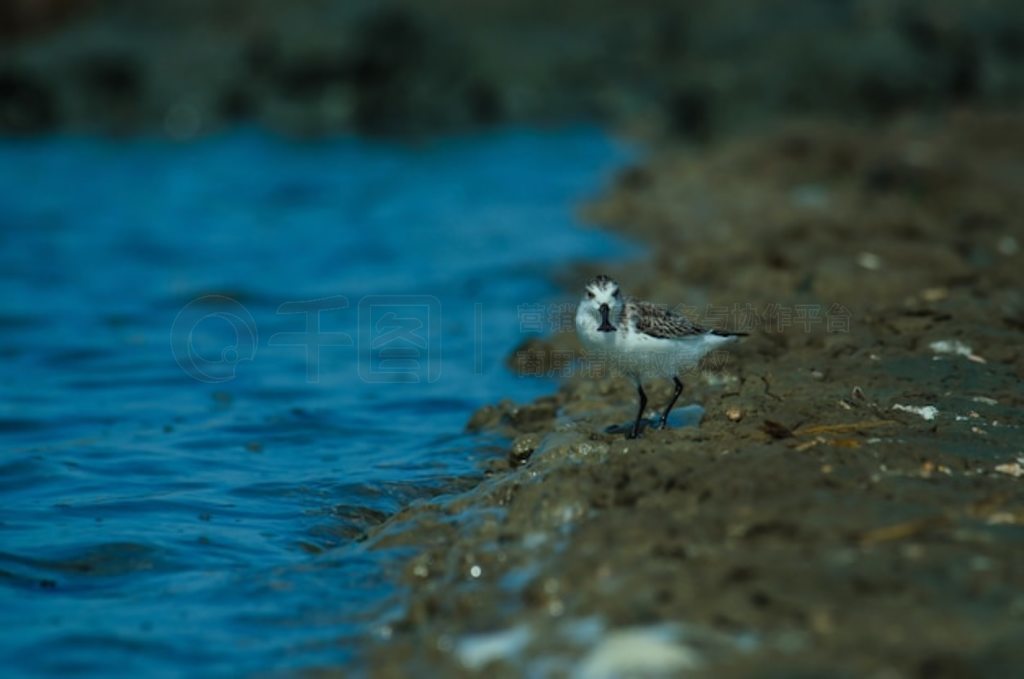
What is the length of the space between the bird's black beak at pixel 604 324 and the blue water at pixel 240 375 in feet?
4.47

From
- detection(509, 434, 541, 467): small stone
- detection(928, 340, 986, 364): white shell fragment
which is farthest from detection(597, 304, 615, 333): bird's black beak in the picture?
detection(928, 340, 986, 364): white shell fragment

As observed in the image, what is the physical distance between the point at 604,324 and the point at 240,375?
4.65 meters

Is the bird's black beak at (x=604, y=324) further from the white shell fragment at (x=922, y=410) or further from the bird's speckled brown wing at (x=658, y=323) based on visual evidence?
the white shell fragment at (x=922, y=410)

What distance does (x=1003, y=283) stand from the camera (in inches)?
416

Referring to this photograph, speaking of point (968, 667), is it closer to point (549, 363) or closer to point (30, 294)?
point (549, 363)

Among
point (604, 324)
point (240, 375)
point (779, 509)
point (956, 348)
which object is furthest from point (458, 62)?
point (779, 509)

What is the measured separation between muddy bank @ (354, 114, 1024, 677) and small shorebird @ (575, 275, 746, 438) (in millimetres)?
428

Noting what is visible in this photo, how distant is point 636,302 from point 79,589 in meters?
3.38

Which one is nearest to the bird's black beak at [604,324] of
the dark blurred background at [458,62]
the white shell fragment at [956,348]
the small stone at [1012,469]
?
the small stone at [1012,469]

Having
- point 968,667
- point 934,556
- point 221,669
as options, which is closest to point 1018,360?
point 934,556

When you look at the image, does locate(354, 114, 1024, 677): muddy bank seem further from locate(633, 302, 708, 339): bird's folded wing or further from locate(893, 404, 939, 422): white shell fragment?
locate(633, 302, 708, 339): bird's folded wing

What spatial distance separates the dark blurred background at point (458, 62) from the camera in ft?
80.2

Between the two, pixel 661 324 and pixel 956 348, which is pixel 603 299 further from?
pixel 956 348

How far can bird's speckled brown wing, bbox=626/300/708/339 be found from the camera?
23.7ft
